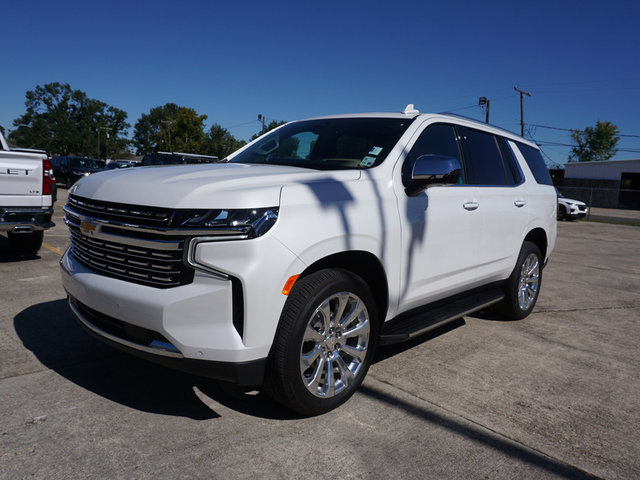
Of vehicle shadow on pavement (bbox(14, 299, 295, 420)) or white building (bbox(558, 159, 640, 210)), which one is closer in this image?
vehicle shadow on pavement (bbox(14, 299, 295, 420))

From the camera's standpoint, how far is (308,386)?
2887mm

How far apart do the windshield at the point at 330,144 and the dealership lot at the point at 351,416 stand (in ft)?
5.14

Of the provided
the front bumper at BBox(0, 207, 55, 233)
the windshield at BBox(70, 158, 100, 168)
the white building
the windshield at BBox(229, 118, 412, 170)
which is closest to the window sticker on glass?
the windshield at BBox(229, 118, 412, 170)

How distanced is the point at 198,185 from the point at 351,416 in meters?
1.61

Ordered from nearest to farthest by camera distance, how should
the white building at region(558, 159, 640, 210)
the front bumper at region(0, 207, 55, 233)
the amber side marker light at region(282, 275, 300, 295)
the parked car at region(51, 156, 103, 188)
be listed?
the amber side marker light at region(282, 275, 300, 295) < the front bumper at region(0, 207, 55, 233) < the parked car at region(51, 156, 103, 188) < the white building at region(558, 159, 640, 210)

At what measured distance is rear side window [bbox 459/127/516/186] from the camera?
4.38 m

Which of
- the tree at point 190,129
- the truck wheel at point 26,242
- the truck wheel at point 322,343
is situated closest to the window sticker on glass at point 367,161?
the truck wheel at point 322,343

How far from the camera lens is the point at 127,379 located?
339cm

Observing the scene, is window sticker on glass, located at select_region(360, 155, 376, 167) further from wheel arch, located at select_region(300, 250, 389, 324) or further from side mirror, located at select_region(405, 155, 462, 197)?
wheel arch, located at select_region(300, 250, 389, 324)

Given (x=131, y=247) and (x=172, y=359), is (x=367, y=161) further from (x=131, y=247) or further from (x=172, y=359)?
(x=172, y=359)

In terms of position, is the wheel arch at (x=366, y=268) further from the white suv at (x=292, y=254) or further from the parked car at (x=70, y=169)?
the parked car at (x=70, y=169)

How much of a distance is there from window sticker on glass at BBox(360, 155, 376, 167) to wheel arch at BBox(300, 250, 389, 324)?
0.67 metres

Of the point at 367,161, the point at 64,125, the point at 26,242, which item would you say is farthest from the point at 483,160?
the point at 64,125

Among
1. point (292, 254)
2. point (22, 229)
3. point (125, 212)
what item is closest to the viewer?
point (292, 254)
